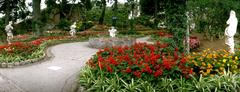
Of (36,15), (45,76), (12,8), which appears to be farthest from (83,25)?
(45,76)

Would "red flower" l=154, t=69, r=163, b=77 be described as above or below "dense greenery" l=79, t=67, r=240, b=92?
above

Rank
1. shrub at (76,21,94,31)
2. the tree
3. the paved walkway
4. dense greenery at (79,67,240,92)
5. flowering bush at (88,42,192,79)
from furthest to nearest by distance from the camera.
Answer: the tree < shrub at (76,21,94,31) < the paved walkway < flowering bush at (88,42,192,79) < dense greenery at (79,67,240,92)

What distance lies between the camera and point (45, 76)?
890cm

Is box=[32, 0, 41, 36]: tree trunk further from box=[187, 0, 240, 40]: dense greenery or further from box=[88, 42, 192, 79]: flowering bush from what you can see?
box=[88, 42, 192, 79]: flowering bush

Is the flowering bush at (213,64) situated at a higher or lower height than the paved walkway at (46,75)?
higher

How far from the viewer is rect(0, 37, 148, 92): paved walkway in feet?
24.9

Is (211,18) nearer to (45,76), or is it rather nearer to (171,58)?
(171,58)

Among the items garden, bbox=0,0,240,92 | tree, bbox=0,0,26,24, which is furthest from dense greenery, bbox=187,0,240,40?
tree, bbox=0,0,26,24

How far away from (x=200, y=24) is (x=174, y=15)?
718 cm

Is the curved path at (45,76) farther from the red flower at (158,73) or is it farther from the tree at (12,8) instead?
the tree at (12,8)

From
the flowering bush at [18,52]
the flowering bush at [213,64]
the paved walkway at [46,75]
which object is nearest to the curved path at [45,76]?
the paved walkway at [46,75]

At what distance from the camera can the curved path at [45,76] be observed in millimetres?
7602

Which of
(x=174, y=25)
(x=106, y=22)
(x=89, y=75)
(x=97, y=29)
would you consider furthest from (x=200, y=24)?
(x=106, y=22)

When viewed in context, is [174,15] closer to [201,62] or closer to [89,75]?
[201,62]
